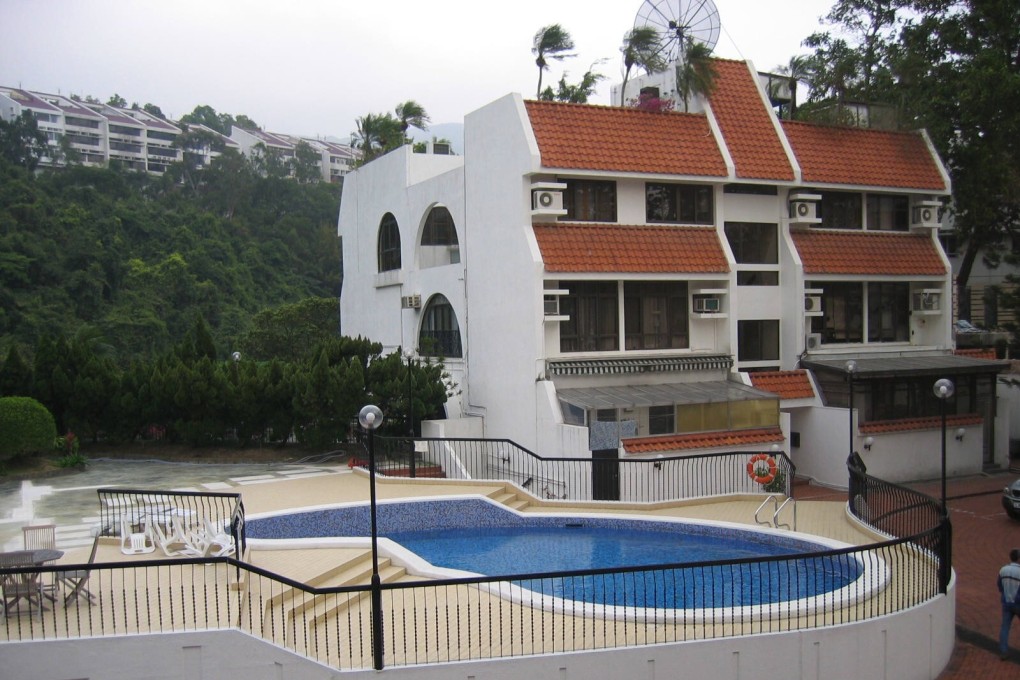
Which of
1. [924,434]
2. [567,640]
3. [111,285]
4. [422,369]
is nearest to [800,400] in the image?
[924,434]

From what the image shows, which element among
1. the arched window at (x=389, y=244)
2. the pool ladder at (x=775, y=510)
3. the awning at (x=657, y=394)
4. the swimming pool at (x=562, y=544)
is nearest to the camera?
the swimming pool at (x=562, y=544)

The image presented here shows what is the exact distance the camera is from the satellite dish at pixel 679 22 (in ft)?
83.8

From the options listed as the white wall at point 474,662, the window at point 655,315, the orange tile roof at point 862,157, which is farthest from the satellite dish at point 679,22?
the white wall at point 474,662

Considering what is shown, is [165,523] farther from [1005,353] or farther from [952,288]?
[1005,353]

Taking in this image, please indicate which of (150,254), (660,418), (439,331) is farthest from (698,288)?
(150,254)

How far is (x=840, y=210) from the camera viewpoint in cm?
2612

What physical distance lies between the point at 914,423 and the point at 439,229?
14.3 m

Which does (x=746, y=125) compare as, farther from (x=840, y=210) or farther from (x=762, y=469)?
(x=762, y=469)

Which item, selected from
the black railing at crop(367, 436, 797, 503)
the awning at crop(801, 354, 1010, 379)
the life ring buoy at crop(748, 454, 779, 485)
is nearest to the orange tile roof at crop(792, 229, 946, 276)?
the awning at crop(801, 354, 1010, 379)

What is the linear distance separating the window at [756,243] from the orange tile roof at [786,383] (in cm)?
332

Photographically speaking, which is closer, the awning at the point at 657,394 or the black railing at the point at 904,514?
the black railing at the point at 904,514

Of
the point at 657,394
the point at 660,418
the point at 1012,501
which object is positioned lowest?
the point at 1012,501

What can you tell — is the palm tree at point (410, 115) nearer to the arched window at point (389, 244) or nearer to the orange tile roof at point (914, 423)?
the arched window at point (389, 244)

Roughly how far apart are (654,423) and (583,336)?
2913 mm
